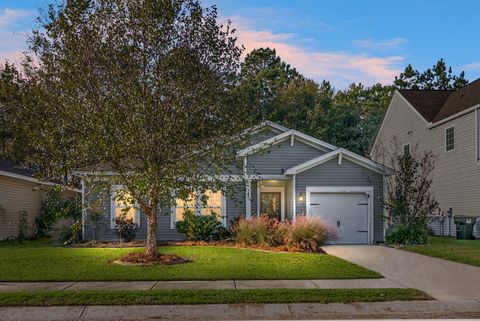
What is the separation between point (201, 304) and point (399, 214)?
546 inches

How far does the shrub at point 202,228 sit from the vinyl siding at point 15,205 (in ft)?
21.9

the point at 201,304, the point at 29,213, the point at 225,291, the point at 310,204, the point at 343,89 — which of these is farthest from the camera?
the point at 343,89

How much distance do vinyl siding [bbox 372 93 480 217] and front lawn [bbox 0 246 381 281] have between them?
39.0 ft

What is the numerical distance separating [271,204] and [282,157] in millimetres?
2141

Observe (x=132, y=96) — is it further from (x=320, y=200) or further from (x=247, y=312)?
(x=320, y=200)

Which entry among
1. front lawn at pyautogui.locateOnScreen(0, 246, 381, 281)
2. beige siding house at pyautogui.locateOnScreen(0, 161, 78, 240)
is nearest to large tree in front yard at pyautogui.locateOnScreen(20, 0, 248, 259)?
front lawn at pyautogui.locateOnScreen(0, 246, 381, 281)

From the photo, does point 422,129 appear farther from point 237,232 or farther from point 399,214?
point 237,232

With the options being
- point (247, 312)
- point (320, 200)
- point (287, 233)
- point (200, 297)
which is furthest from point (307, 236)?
point (247, 312)

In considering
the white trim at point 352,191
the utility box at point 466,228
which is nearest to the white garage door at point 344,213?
the white trim at point 352,191

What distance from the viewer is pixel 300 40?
20.8m

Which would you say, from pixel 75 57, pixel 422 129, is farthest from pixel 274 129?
pixel 75 57

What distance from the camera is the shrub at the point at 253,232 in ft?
61.7

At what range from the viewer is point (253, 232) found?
18984mm

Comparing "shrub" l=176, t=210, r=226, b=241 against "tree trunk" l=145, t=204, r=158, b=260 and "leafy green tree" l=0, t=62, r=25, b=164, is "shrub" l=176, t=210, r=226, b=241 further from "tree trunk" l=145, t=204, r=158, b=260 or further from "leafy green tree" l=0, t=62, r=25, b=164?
"leafy green tree" l=0, t=62, r=25, b=164
